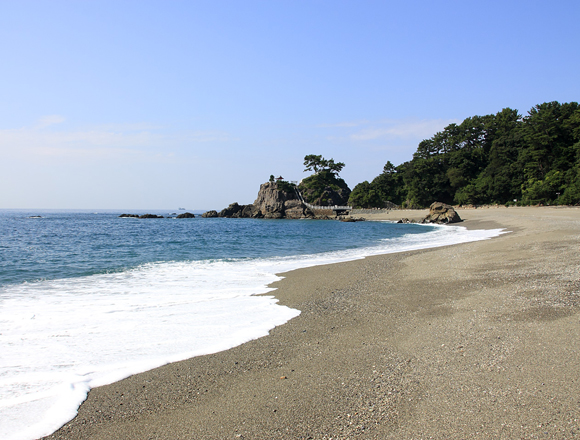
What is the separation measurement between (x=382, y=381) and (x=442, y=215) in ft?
171

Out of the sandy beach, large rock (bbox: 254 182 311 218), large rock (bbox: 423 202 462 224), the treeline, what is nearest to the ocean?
the sandy beach

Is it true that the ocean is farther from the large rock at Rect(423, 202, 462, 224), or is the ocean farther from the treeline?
the treeline

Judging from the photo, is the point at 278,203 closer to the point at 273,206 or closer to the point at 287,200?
the point at 273,206

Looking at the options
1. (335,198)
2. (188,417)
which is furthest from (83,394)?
(335,198)

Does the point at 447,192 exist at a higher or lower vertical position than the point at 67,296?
higher

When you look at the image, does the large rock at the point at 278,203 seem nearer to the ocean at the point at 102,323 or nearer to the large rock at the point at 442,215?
the large rock at the point at 442,215

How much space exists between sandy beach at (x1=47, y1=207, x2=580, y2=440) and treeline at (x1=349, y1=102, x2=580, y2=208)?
176ft

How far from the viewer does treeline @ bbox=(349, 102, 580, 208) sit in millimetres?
53656

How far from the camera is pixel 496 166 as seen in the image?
6844 cm

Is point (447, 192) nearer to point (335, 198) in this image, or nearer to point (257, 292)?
point (335, 198)

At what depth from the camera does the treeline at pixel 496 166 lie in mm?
53656

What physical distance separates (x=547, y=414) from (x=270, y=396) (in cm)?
279

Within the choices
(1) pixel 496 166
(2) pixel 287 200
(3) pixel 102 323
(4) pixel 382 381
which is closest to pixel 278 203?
(2) pixel 287 200

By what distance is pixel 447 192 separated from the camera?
82.8m
